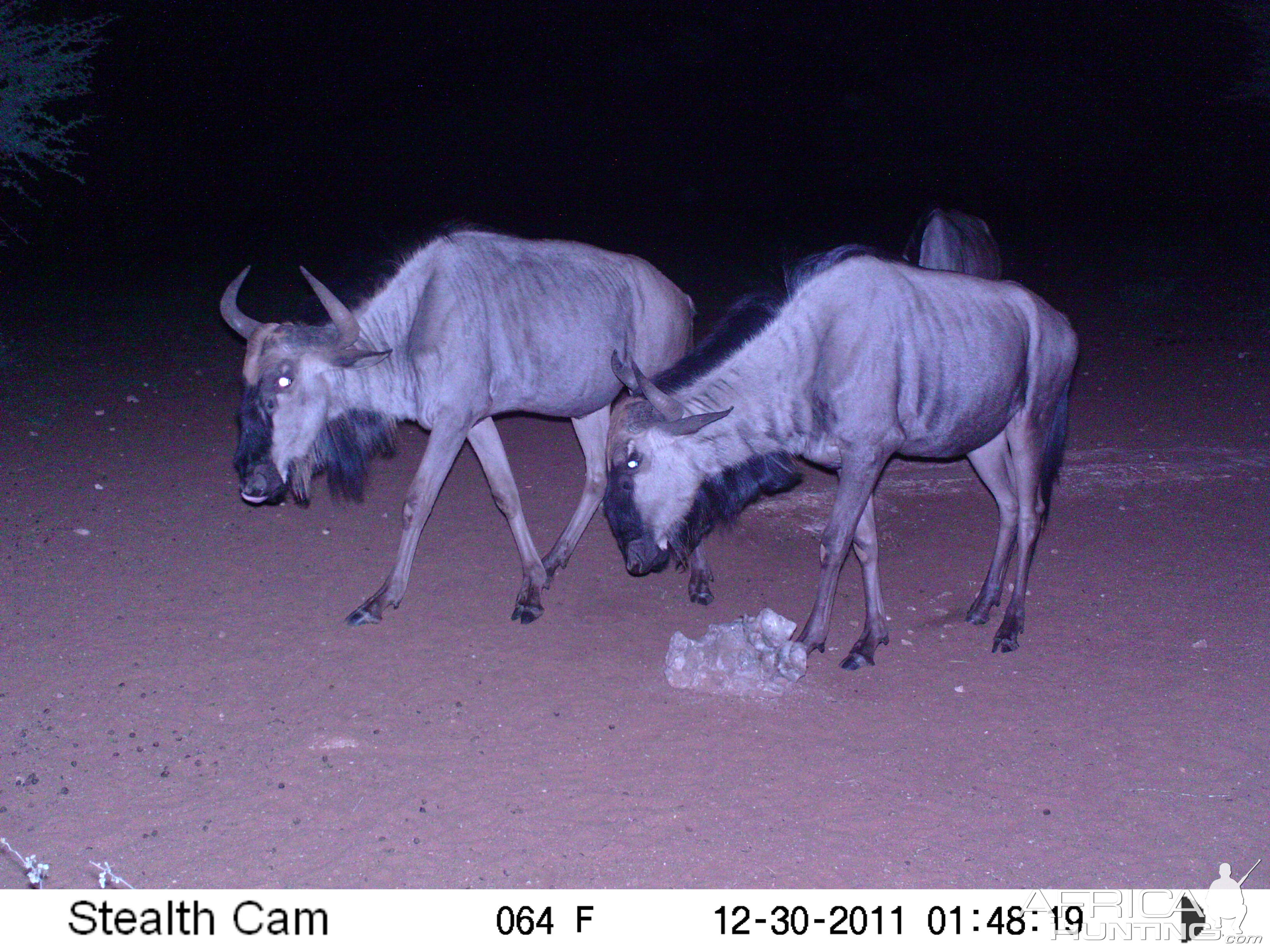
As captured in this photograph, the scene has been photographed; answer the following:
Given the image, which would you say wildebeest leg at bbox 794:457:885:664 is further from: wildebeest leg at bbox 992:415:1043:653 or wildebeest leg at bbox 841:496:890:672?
wildebeest leg at bbox 992:415:1043:653

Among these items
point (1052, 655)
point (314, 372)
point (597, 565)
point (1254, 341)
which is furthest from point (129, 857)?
point (1254, 341)

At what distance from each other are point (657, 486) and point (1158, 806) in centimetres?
219

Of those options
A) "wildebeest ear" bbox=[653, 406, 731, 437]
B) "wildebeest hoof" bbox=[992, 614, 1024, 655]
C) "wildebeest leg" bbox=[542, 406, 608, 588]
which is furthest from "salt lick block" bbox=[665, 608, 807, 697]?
"wildebeest leg" bbox=[542, 406, 608, 588]

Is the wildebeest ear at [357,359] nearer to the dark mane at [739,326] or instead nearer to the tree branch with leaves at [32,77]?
the dark mane at [739,326]

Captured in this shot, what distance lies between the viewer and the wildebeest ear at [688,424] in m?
4.45

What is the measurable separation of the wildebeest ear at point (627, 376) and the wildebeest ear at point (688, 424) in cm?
19

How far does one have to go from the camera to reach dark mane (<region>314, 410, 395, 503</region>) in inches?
200

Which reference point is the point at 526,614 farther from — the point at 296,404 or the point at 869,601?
the point at 869,601

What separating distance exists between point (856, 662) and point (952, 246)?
4087 mm

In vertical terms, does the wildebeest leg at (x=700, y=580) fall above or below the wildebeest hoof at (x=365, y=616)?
below

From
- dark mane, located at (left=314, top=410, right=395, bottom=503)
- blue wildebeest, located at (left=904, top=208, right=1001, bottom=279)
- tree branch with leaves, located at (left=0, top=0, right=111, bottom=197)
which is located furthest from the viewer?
tree branch with leaves, located at (left=0, top=0, right=111, bottom=197)

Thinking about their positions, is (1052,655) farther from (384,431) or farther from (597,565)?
(384,431)

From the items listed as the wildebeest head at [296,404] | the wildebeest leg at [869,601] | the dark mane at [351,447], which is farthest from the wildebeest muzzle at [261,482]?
the wildebeest leg at [869,601]

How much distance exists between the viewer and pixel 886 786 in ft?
12.1
